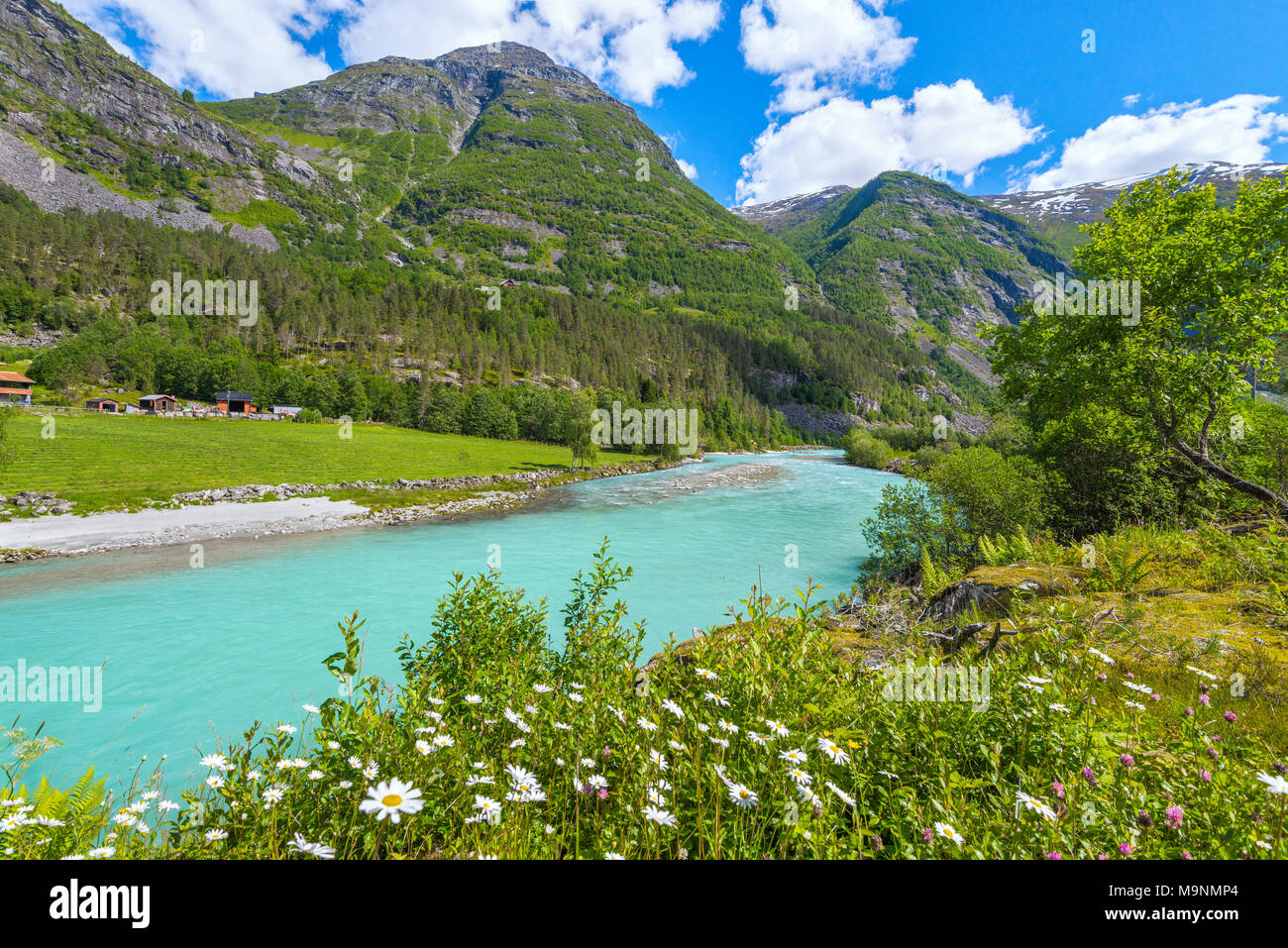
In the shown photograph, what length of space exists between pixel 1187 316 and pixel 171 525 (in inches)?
1433

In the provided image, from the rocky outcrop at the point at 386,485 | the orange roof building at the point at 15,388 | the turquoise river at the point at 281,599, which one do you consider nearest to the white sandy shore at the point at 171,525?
the turquoise river at the point at 281,599

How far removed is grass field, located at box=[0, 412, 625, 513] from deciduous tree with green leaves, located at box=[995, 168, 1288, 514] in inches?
1551

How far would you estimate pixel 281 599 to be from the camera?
15406 mm

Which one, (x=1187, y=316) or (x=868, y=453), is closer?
(x=1187, y=316)

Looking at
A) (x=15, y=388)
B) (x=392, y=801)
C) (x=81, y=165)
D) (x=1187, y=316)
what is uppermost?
(x=81, y=165)

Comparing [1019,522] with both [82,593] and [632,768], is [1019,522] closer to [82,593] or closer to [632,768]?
[632,768]

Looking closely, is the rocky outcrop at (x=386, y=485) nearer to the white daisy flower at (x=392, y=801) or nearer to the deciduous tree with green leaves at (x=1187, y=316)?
the white daisy flower at (x=392, y=801)

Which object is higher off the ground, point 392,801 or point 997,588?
point 392,801

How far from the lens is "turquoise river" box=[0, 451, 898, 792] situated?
901 cm

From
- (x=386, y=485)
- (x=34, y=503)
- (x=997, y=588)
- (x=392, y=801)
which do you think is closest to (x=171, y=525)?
(x=34, y=503)

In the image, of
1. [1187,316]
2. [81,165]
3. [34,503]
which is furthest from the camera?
[81,165]

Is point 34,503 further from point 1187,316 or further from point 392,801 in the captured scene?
point 1187,316

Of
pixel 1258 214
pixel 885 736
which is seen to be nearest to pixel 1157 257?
pixel 1258 214
